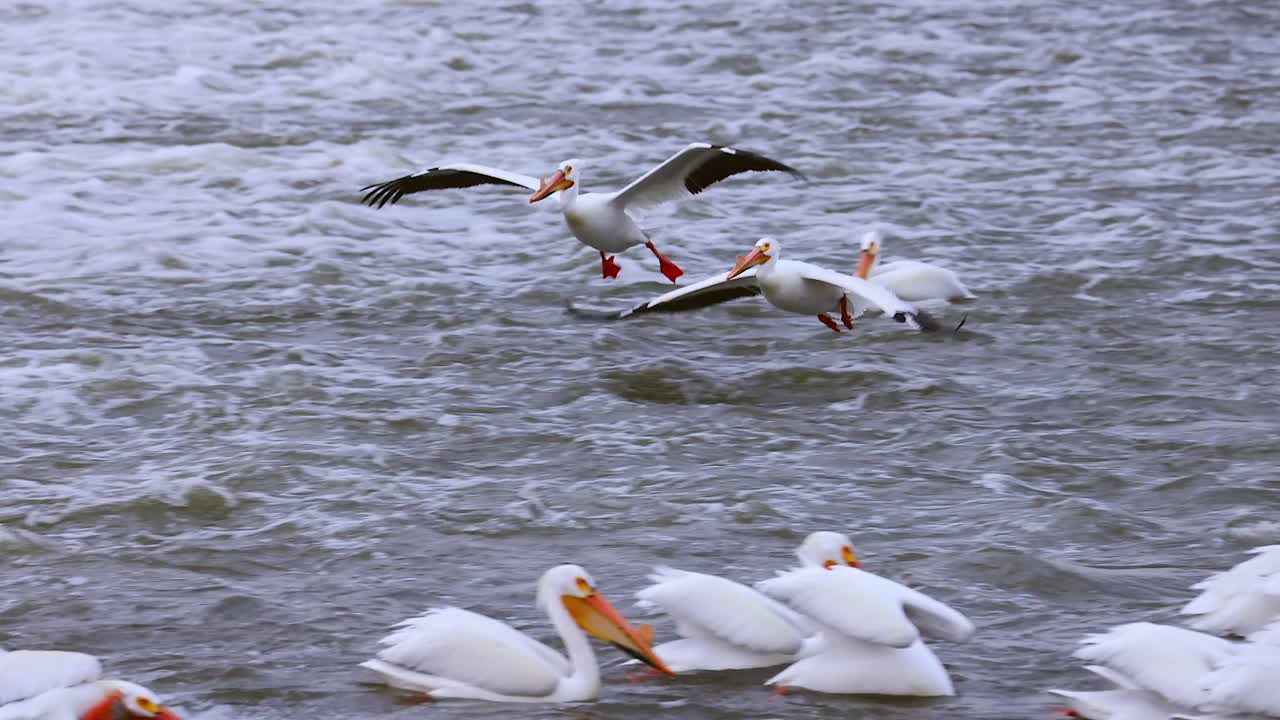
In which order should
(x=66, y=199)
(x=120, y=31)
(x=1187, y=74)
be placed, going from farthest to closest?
1. (x=120, y=31)
2. (x=1187, y=74)
3. (x=66, y=199)

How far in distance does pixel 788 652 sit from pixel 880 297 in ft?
9.55

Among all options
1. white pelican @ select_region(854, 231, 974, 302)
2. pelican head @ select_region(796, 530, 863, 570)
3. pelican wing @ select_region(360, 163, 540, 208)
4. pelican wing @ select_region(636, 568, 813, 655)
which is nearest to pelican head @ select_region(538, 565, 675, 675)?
pelican wing @ select_region(636, 568, 813, 655)

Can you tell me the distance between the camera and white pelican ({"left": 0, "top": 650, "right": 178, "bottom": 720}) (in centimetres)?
442

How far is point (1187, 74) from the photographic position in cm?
1720

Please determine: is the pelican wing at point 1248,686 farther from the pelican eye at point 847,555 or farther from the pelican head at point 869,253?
the pelican head at point 869,253

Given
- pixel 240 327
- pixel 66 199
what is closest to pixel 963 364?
pixel 240 327

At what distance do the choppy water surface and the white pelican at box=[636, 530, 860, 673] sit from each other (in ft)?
0.26

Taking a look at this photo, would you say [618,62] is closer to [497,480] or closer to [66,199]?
[66,199]

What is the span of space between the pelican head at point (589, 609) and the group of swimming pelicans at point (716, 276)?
121 inches

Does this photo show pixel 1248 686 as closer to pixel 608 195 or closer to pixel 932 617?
pixel 932 617

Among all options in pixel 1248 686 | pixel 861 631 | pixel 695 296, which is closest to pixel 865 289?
pixel 695 296

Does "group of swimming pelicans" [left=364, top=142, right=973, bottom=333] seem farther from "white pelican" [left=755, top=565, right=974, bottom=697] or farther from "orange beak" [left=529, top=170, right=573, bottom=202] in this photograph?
"white pelican" [left=755, top=565, right=974, bottom=697]

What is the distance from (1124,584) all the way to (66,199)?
8.67 metres

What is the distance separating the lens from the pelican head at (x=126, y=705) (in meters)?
4.45
